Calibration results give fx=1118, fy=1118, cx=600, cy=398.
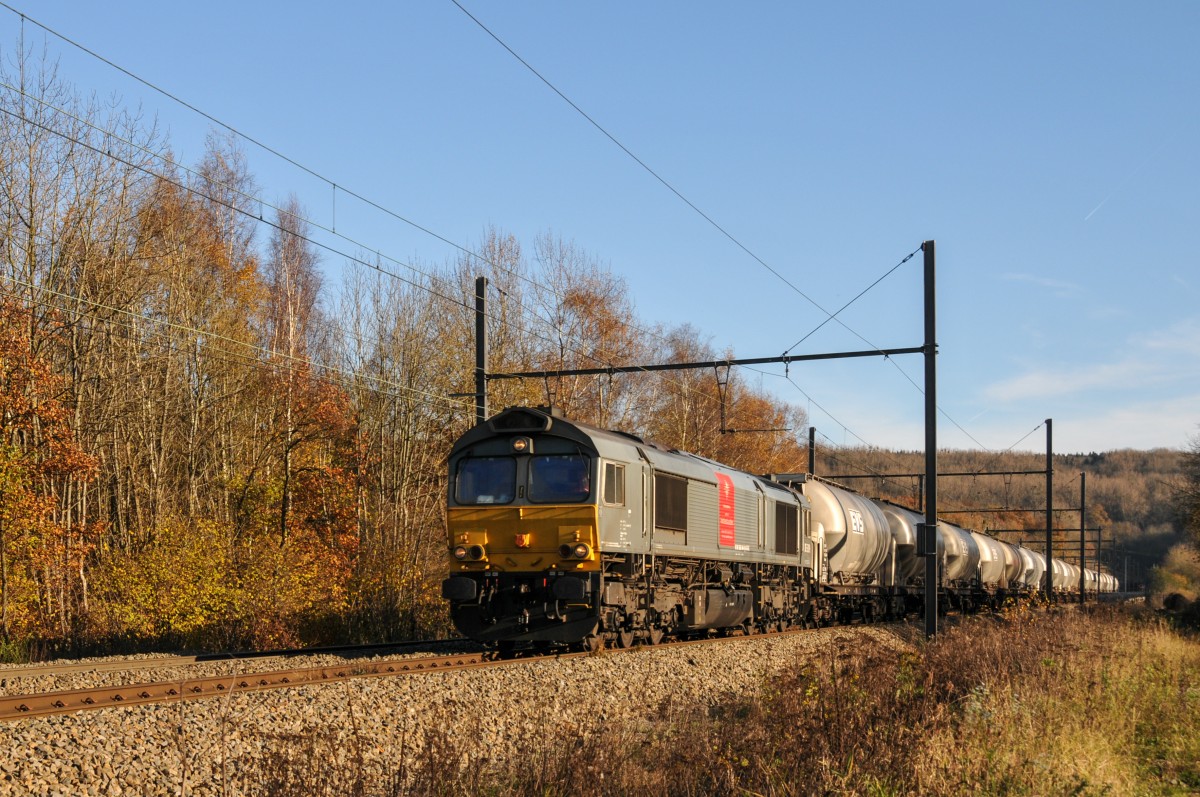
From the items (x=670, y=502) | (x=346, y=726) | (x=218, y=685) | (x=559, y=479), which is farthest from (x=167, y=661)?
(x=670, y=502)

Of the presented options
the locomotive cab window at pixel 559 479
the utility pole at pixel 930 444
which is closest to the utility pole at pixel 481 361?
the locomotive cab window at pixel 559 479

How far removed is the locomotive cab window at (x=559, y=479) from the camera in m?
17.4

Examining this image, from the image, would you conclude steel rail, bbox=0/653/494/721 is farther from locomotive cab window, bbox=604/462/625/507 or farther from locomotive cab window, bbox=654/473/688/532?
locomotive cab window, bbox=654/473/688/532

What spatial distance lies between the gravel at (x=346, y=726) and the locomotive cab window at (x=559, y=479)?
2.53m

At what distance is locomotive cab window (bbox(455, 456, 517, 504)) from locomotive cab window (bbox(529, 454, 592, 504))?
386 mm

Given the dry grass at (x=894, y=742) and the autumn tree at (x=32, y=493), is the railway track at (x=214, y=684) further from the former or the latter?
the autumn tree at (x=32, y=493)

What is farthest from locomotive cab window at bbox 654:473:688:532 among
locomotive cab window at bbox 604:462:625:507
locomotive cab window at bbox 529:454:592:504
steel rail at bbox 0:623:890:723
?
steel rail at bbox 0:623:890:723

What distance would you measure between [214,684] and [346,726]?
340 centimetres

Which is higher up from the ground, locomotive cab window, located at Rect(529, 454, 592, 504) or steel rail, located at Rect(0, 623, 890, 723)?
locomotive cab window, located at Rect(529, 454, 592, 504)

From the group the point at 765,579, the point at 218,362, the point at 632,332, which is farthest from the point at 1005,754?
the point at 632,332

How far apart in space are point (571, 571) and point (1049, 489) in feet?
111

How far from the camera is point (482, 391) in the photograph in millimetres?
23469

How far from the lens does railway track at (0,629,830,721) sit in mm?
10844

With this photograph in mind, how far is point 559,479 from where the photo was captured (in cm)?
1764
